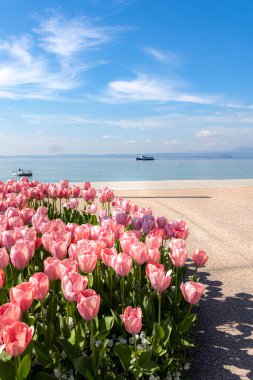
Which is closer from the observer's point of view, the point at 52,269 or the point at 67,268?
the point at 67,268

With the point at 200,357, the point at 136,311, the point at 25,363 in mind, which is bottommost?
the point at 200,357

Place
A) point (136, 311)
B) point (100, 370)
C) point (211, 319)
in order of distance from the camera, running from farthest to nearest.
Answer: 1. point (211, 319)
2. point (100, 370)
3. point (136, 311)

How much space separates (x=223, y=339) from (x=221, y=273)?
6.03ft

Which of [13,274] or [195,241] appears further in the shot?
[195,241]

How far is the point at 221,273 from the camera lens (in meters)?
5.24

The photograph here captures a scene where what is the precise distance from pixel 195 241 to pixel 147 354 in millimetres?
4628

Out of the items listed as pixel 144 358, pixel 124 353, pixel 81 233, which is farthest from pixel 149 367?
pixel 81 233

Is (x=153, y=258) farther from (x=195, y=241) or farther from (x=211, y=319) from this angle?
(x=195, y=241)

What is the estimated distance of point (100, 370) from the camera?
273cm

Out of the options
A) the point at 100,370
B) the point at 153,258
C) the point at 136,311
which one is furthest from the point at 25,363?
the point at 153,258

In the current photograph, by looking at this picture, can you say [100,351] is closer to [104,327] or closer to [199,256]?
[104,327]

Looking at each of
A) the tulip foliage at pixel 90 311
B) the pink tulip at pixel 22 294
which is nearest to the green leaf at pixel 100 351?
the tulip foliage at pixel 90 311

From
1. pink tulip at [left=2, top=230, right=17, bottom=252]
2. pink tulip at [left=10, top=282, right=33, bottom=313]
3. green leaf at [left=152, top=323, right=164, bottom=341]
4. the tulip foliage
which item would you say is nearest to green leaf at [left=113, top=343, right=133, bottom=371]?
the tulip foliage

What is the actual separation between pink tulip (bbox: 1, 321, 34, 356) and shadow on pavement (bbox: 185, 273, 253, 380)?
1.73 meters
